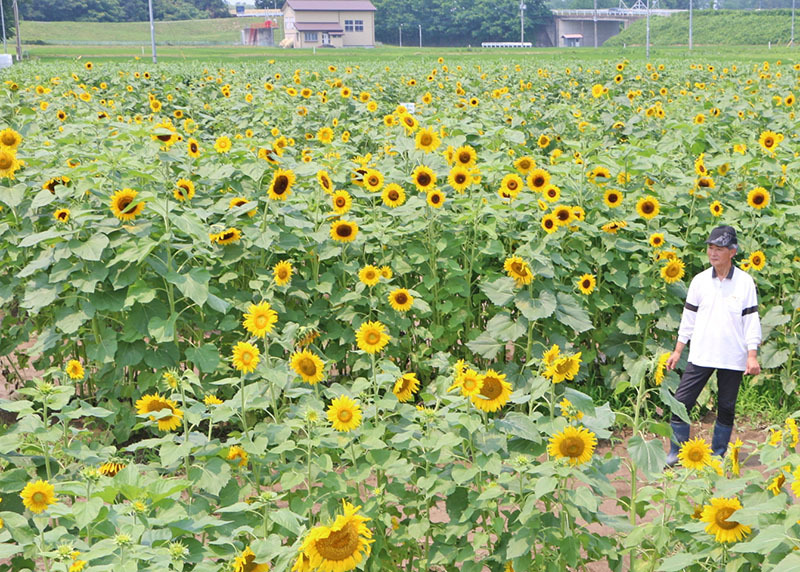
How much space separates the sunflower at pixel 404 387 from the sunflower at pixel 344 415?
0.28m

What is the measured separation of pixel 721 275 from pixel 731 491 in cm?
260

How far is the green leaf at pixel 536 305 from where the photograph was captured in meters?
4.94

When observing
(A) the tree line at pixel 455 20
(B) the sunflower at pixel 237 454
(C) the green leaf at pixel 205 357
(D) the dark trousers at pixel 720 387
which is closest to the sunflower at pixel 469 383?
(B) the sunflower at pixel 237 454

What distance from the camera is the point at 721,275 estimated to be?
5.01 metres

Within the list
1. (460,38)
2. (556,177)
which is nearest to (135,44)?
(460,38)

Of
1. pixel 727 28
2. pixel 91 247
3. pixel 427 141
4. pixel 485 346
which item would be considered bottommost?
pixel 485 346

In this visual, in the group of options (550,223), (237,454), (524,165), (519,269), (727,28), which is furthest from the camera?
(727,28)

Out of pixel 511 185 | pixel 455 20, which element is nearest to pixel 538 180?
pixel 511 185

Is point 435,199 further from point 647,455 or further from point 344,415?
point 647,455

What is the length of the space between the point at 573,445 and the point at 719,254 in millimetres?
2590

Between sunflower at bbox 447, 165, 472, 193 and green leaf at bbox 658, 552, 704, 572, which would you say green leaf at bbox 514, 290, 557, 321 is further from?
green leaf at bbox 658, 552, 704, 572

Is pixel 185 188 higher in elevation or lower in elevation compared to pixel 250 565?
higher

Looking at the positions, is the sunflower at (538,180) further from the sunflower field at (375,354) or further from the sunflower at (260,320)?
the sunflower at (260,320)

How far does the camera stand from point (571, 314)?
5082mm
